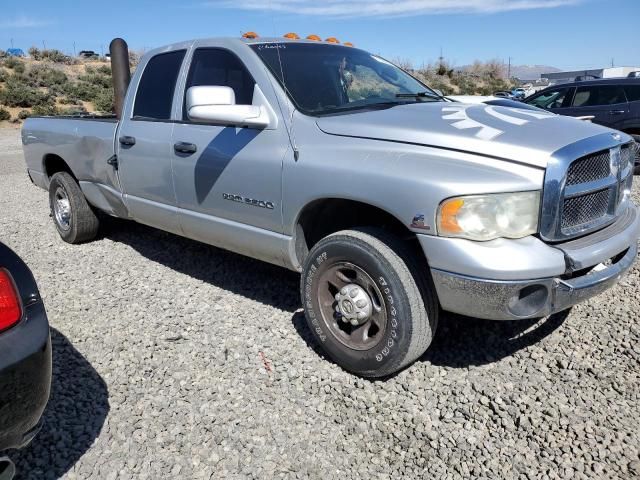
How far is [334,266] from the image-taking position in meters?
3.16

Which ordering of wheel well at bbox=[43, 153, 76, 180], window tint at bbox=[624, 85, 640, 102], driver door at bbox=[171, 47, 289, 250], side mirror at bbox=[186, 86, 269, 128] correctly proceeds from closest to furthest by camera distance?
1. side mirror at bbox=[186, 86, 269, 128]
2. driver door at bbox=[171, 47, 289, 250]
3. wheel well at bbox=[43, 153, 76, 180]
4. window tint at bbox=[624, 85, 640, 102]

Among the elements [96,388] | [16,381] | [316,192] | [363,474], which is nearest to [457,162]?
[316,192]

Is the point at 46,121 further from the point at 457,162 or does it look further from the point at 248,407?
the point at 457,162

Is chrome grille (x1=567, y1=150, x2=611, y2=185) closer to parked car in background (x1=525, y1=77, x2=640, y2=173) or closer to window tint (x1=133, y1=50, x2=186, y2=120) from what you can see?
window tint (x1=133, y1=50, x2=186, y2=120)

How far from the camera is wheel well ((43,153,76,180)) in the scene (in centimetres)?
592

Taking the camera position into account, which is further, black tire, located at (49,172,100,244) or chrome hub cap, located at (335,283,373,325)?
black tire, located at (49,172,100,244)

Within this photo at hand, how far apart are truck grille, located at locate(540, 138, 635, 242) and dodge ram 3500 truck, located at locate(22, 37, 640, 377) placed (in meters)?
0.01

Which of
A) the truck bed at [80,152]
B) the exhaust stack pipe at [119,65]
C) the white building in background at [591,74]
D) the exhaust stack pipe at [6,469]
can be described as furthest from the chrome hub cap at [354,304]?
the white building in background at [591,74]

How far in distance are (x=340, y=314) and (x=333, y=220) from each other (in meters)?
0.63

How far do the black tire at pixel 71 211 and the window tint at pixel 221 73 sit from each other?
85.0 inches

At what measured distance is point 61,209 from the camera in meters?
5.90

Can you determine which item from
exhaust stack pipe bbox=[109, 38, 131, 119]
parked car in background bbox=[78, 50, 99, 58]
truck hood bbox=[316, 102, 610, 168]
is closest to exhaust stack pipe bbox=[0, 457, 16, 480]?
truck hood bbox=[316, 102, 610, 168]

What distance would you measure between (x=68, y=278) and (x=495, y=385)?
3657 mm

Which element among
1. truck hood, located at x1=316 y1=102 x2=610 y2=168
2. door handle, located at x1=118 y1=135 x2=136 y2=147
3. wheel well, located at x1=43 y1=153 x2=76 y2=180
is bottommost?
wheel well, located at x1=43 y1=153 x2=76 y2=180
